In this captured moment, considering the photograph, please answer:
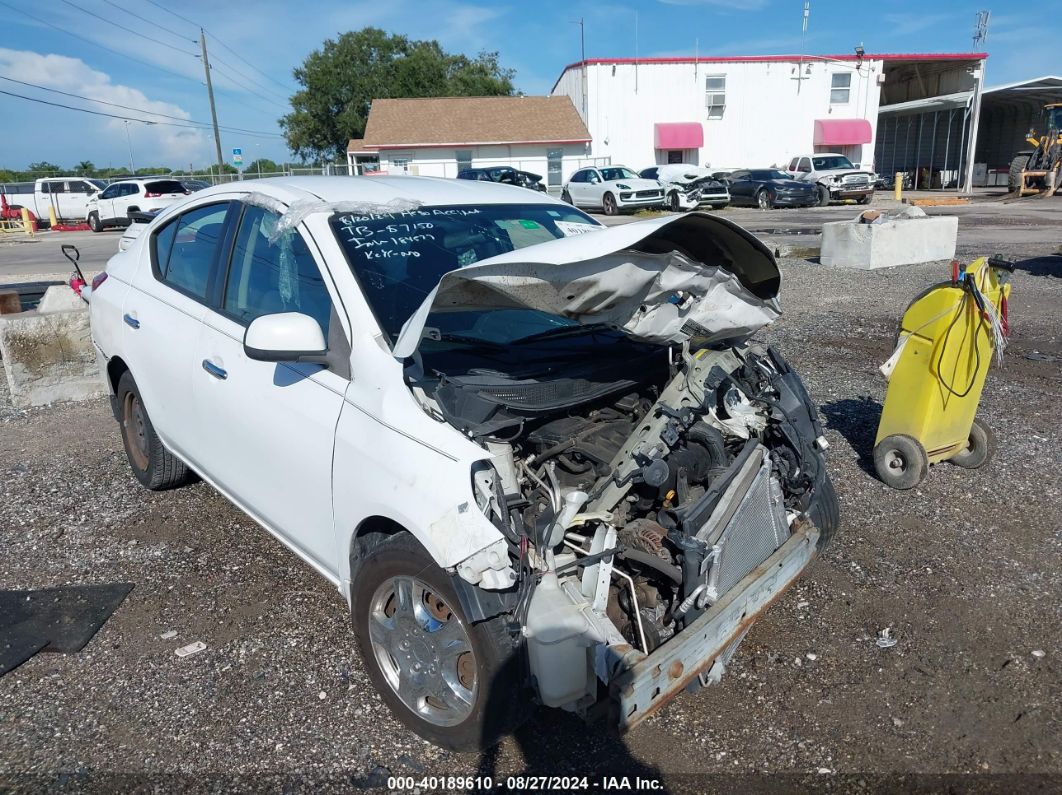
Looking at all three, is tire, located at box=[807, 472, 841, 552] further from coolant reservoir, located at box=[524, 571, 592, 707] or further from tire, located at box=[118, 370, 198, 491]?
tire, located at box=[118, 370, 198, 491]

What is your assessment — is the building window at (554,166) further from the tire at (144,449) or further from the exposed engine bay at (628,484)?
the exposed engine bay at (628,484)

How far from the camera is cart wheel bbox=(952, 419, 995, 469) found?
16.4 feet

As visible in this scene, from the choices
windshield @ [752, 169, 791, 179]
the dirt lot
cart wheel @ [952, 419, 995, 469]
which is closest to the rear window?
windshield @ [752, 169, 791, 179]

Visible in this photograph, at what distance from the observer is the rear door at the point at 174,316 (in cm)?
371

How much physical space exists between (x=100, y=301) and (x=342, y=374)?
2693 millimetres

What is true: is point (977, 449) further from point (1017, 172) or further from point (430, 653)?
point (1017, 172)

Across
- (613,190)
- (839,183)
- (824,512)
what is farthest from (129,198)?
(824,512)

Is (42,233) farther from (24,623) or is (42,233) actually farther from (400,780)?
(400,780)

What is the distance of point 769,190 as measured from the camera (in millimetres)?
28891

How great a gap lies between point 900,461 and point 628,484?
2843 millimetres

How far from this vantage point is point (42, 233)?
3014 centimetres

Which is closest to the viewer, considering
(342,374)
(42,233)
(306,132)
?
(342,374)

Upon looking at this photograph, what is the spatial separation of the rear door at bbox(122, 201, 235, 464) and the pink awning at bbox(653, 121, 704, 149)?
126ft

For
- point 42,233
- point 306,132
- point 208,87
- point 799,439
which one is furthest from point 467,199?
point 306,132
